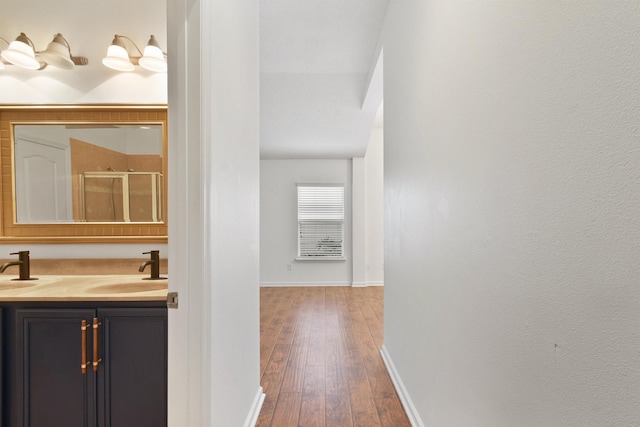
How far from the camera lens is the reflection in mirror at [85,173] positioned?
7.39 ft

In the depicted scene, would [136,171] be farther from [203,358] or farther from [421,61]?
[421,61]

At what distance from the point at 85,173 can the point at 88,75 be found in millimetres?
609

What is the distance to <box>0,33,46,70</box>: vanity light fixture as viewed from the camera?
206cm

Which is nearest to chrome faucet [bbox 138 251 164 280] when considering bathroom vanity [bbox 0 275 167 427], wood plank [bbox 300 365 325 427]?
bathroom vanity [bbox 0 275 167 427]

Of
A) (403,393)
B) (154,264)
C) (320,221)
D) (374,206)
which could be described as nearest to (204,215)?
(154,264)

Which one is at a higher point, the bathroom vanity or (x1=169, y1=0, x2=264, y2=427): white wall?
(x1=169, y1=0, x2=264, y2=427): white wall

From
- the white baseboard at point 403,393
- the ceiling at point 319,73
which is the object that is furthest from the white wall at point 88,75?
the white baseboard at point 403,393

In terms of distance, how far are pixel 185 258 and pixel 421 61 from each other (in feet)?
5.00

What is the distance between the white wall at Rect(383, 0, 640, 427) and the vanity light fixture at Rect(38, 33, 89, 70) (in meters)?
2.07

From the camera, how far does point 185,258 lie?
4.02 feet

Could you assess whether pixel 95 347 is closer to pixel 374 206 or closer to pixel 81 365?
pixel 81 365

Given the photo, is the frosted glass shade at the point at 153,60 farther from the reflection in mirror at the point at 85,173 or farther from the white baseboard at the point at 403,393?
the white baseboard at the point at 403,393

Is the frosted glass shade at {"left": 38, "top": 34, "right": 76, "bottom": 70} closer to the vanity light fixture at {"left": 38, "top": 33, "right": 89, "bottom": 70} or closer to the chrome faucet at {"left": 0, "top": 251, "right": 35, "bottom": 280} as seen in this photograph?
the vanity light fixture at {"left": 38, "top": 33, "right": 89, "bottom": 70}

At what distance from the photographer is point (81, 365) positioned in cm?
165
